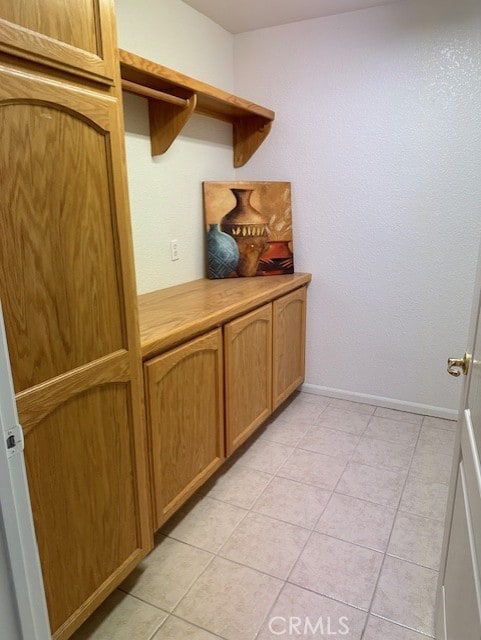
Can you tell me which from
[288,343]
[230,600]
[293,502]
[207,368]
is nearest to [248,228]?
[288,343]

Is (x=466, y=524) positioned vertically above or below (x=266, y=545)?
above

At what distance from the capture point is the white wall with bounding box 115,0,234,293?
207 cm

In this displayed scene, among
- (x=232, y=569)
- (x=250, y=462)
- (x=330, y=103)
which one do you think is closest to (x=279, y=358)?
(x=250, y=462)

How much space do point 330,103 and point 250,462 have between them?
216cm

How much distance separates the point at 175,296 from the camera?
87.6 inches

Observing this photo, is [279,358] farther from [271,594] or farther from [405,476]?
[271,594]

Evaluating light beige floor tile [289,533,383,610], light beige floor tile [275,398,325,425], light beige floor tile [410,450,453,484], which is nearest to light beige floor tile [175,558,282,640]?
light beige floor tile [289,533,383,610]

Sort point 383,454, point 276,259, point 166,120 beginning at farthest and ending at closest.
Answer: point 276,259, point 383,454, point 166,120

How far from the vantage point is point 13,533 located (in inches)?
29.7

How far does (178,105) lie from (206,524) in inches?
75.4

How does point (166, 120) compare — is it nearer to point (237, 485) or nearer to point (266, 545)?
point (237, 485)

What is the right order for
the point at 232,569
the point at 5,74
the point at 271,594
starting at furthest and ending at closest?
1. the point at 232,569
2. the point at 271,594
3. the point at 5,74

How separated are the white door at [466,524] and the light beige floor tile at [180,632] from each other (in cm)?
72

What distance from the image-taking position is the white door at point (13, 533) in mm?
734
